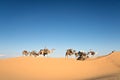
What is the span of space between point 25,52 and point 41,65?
44.9 metres

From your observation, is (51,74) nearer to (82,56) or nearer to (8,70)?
(8,70)

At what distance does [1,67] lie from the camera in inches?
872

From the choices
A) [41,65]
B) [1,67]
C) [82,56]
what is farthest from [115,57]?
[1,67]

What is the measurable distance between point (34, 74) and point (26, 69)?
1.65 metres

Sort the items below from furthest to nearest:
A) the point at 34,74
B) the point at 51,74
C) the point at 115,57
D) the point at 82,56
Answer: the point at 82,56 → the point at 115,57 → the point at 51,74 → the point at 34,74

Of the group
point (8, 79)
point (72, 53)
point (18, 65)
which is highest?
point (72, 53)

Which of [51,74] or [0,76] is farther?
[51,74]

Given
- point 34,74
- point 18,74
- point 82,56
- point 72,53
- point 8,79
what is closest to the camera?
point 8,79

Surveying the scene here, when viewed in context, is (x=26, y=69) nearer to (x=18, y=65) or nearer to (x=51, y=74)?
(x=18, y=65)

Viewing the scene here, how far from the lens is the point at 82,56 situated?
5656 cm

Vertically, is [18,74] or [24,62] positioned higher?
[24,62]

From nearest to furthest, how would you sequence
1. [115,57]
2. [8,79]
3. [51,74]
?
[8,79], [51,74], [115,57]

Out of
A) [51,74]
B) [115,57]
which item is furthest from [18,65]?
[115,57]

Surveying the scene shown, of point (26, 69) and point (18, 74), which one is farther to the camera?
point (26, 69)
